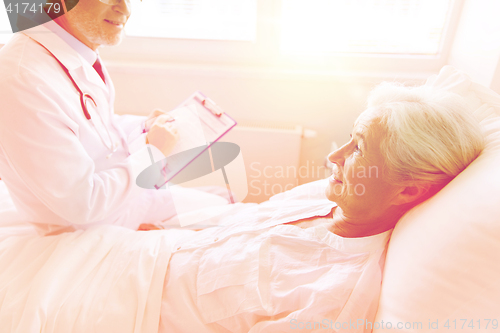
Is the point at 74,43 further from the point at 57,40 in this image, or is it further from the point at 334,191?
the point at 334,191

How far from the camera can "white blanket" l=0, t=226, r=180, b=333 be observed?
84 cm

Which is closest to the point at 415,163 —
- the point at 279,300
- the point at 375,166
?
the point at 375,166

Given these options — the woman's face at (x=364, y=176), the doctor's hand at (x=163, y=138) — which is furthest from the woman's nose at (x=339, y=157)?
the doctor's hand at (x=163, y=138)

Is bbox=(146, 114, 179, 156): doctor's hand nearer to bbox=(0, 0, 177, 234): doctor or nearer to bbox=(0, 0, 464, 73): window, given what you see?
bbox=(0, 0, 177, 234): doctor

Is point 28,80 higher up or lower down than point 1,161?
higher up

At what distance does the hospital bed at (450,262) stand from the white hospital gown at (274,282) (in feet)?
0.17

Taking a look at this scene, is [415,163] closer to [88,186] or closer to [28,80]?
[88,186]

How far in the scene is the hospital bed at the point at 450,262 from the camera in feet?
1.99

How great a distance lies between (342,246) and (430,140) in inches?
14.2

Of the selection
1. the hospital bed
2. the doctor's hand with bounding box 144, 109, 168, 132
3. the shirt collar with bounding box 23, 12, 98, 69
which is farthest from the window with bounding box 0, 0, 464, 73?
the hospital bed

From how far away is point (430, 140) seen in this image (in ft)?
2.55

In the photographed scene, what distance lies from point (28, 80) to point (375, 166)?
3.16 ft

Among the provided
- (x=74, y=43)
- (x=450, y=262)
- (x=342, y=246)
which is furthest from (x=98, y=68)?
(x=450, y=262)

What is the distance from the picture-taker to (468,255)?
62cm
